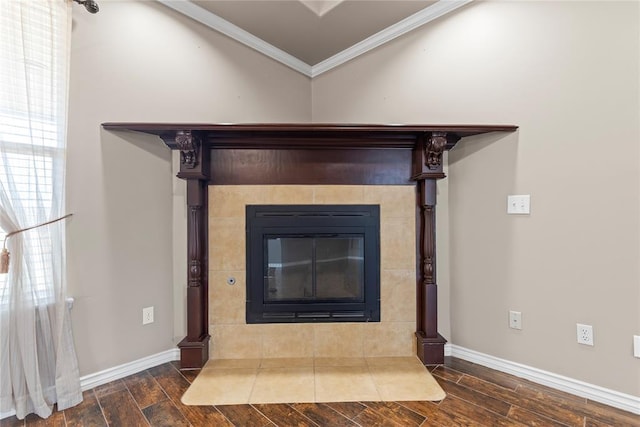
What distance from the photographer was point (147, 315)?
2088mm

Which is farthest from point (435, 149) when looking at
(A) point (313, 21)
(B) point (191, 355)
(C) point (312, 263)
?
(B) point (191, 355)

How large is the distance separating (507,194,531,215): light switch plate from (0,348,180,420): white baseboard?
2647mm

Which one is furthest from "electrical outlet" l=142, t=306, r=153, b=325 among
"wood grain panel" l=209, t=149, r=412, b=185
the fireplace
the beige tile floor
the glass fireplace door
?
"wood grain panel" l=209, t=149, r=412, b=185

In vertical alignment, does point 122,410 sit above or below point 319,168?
below

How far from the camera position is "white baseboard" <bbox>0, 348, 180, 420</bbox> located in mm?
1829

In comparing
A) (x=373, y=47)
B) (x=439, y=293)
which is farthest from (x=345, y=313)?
(x=373, y=47)

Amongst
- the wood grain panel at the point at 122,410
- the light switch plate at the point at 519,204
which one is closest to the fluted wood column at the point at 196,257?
the wood grain panel at the point at 122,410

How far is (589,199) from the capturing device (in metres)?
1.68

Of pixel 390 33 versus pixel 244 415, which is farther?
pixel 390 33

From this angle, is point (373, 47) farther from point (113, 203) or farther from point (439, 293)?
point (113, 203)

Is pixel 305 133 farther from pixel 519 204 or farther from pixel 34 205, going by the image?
pixel 34 205

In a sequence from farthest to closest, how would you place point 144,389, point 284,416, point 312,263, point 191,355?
point 312,263 → point 191,355 → point 144,389 → point 284,416

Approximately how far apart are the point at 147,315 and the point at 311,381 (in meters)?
1.27

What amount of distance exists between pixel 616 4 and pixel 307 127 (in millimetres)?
1853
